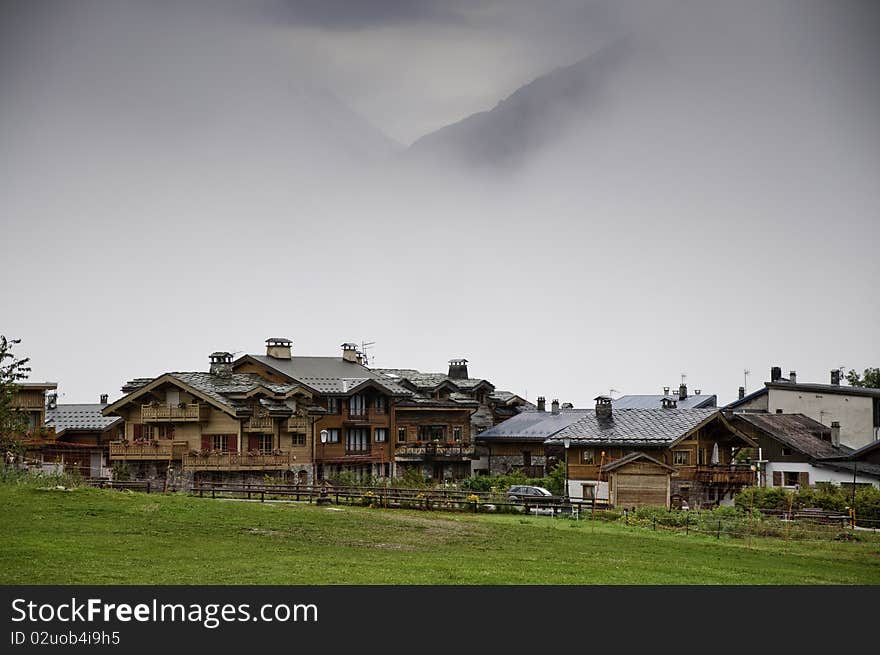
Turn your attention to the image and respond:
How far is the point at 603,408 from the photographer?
7325 cm

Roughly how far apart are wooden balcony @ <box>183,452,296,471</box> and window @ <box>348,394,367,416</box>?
9848 mm

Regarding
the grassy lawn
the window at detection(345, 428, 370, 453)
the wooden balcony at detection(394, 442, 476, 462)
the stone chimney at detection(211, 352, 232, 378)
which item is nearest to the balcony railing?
the wooden balcony at detection(394, 442, 476, 462)

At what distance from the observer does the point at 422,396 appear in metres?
90.9

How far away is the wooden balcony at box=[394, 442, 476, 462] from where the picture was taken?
86438 millimetres

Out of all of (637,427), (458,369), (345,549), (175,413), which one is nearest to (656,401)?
(458,369)

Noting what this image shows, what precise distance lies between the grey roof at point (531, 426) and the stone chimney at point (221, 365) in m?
23.3

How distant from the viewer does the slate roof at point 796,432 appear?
72688 mm

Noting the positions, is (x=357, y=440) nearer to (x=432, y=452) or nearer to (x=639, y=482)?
(x=432, y=452)

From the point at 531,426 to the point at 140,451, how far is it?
31.6m

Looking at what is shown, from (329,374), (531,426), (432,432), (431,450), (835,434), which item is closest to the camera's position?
(835,434)

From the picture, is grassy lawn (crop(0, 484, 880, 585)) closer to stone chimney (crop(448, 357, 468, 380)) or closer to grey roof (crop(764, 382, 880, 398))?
grey roof (crop(764, 382, 880, 398))

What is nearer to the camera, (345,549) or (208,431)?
(345,549)
